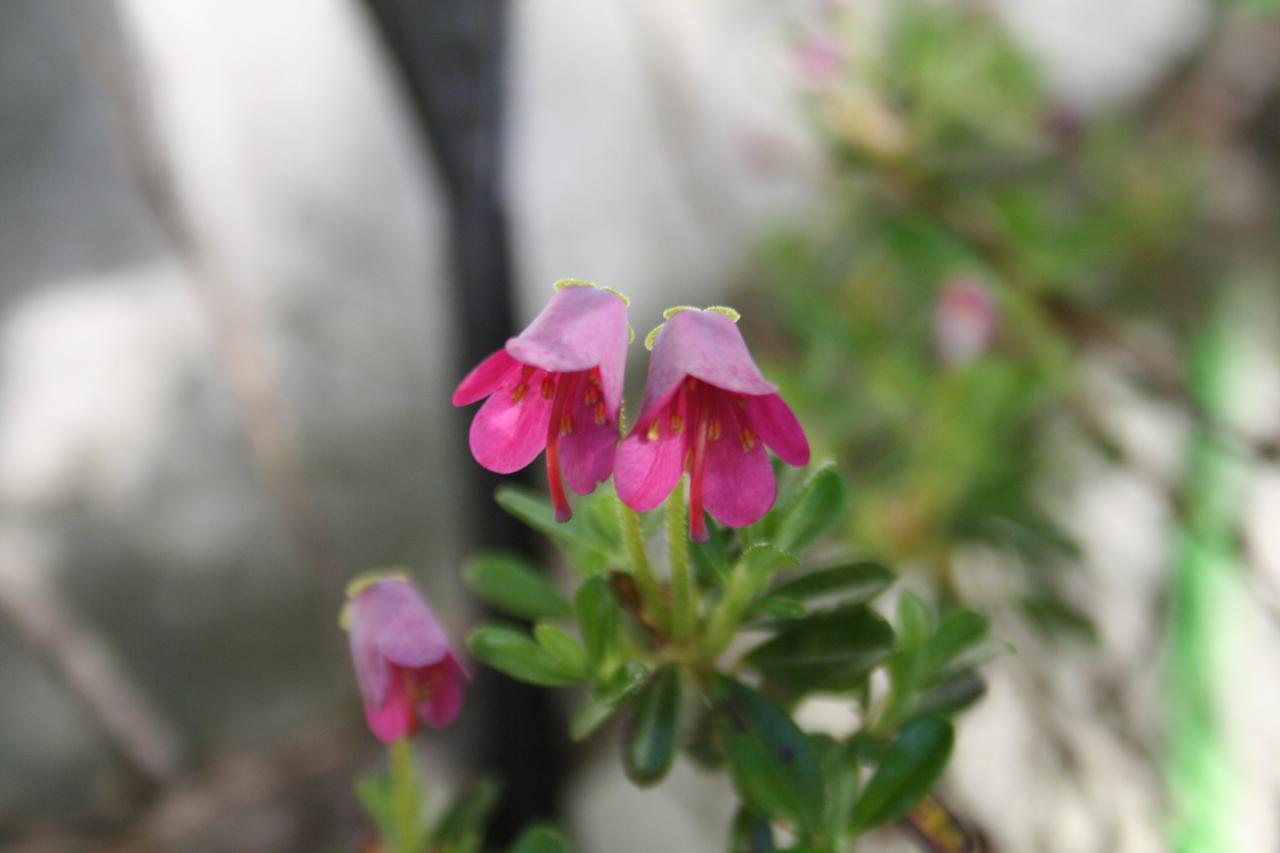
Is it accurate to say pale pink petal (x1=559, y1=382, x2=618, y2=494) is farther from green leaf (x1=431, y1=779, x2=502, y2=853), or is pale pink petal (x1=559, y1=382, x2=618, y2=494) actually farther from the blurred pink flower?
the blurred pink flower

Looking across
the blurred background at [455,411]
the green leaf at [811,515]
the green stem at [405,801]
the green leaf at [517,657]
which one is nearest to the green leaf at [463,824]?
the green stem at [405,801]

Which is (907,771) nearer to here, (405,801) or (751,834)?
(751,834)

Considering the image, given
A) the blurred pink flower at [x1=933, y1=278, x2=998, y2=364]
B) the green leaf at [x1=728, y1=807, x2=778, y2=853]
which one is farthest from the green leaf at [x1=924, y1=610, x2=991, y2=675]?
the blurred pink flower at [x1=933, y1=278, x2=998, y2=364]

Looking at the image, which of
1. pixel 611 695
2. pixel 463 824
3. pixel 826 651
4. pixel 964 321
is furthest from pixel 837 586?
pixel 964 321

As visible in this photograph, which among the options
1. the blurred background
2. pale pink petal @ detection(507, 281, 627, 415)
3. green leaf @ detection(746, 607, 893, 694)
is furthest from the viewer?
the blurred background

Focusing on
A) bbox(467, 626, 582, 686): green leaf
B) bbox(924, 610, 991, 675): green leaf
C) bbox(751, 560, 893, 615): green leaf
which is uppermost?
bbox(467, 626, 582, 686): green leaf

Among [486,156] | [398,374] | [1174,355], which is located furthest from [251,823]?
[1174,355]

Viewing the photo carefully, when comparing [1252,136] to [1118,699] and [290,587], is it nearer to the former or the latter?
[1118,699]

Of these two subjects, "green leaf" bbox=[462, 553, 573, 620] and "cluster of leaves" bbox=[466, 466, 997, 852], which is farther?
"green leaf" bbox=[462, 553, 573, 620]
